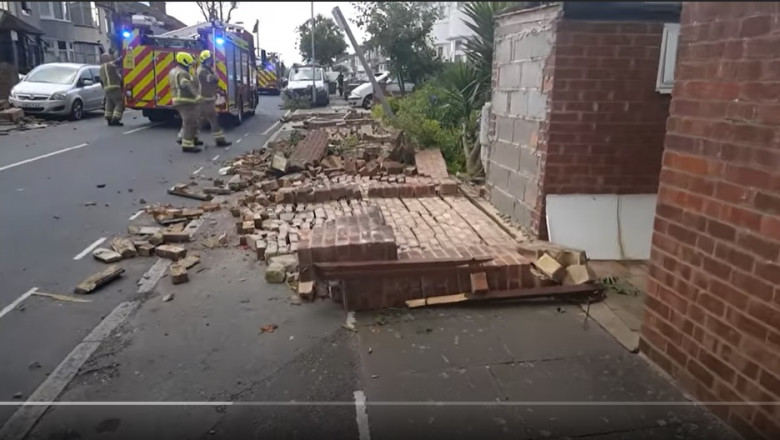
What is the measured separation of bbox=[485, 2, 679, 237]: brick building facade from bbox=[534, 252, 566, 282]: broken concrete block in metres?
0.75

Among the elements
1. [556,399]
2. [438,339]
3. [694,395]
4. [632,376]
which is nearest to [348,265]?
[438,339]

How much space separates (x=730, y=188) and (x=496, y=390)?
4.96 feet

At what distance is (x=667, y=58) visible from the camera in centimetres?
458

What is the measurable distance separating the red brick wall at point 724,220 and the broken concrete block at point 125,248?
4.61 metres

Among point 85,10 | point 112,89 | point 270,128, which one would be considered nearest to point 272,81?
point 270,128

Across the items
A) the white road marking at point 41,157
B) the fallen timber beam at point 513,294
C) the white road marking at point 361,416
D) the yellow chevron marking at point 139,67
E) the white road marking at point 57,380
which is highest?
the yellow chevron marking at point 139,67

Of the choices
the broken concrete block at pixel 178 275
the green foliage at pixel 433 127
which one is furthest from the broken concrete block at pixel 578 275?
the green foliage at pixel 433 127

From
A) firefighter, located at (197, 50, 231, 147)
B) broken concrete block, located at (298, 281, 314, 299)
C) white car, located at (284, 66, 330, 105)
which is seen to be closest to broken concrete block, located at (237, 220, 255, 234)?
broken concrete block, located at (298, 281, 314, 299)

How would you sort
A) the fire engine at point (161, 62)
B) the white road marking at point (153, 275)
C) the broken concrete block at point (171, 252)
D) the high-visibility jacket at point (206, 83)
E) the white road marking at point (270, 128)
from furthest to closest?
the white road marking at point (270, 128)
the fire engine at point (161, 62)
the high-visibility jacket at point (206, 83)
the broken concrete block at point (171, 252)
the white road marking at point (153, 275)

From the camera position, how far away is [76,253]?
5.51 metres

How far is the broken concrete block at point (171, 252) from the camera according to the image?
5409mm

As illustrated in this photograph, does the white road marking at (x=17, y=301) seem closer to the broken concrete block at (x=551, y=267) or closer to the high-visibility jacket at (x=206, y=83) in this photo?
the broken concrete block at (x=551, y=267)

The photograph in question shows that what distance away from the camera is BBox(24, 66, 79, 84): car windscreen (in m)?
16.0

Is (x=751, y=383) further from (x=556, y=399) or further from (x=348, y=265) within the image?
(x=348, y=265)
